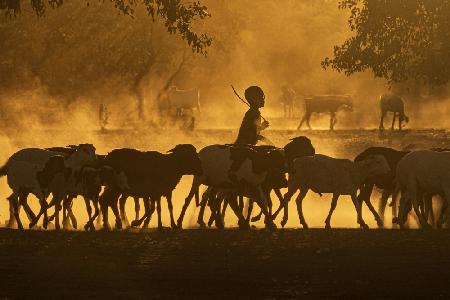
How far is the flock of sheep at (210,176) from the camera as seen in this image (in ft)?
73.4

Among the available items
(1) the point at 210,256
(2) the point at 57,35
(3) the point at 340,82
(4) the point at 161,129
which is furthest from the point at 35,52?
(1) the point at 210,256

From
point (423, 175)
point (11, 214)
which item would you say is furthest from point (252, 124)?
point (11, 214)

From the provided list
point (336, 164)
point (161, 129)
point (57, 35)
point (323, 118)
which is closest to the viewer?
point (336, 164)

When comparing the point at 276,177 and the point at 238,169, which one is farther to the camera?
the point at 276,177

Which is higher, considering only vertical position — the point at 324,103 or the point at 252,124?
the point at 324,103

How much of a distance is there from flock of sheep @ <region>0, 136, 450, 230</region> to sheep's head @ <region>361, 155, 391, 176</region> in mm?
15

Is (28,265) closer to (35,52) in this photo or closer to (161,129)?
(161,129)

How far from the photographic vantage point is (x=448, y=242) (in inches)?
765

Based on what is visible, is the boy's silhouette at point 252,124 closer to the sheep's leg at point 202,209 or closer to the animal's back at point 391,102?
the sheep's leg at point 202,209

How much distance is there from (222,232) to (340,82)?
295 feet

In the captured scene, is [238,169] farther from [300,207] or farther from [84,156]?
[84,156]

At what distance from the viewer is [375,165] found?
901 inches

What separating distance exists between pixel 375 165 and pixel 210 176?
8.12 ft

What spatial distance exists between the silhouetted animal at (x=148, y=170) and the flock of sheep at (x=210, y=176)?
0.05 ft
